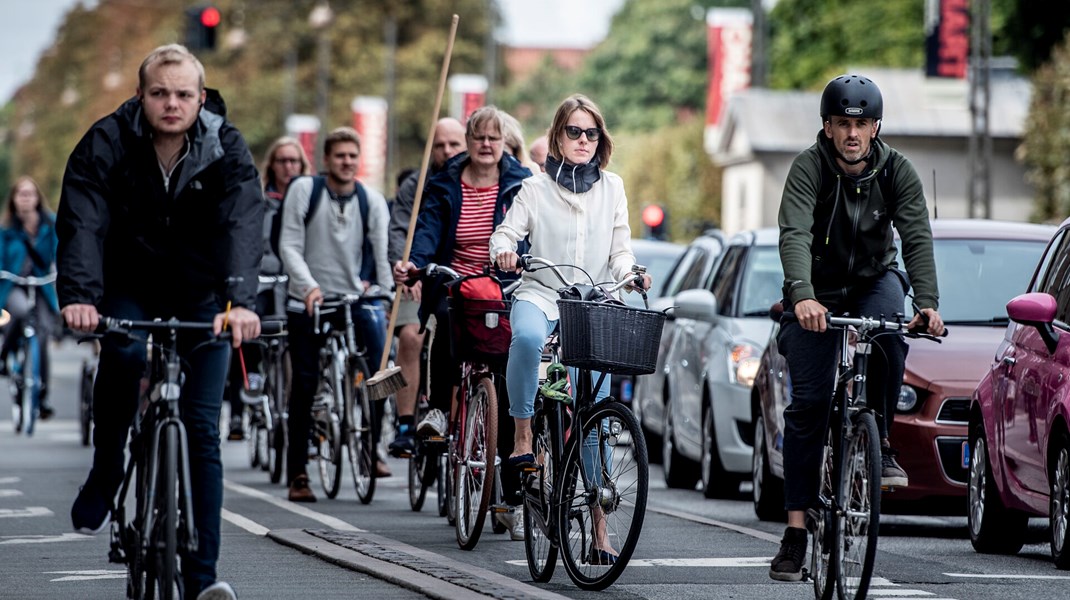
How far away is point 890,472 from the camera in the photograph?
802 cm

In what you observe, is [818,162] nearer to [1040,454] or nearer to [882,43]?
[1040,454]

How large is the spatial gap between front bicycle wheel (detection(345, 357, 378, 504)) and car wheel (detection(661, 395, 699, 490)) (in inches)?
115

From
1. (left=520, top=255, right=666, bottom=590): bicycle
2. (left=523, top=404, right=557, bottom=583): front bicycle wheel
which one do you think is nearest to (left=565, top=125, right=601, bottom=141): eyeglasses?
(left=520, top=255, right=666, bottom=590): bicycle

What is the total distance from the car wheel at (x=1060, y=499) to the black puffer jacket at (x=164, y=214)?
12.7 feet

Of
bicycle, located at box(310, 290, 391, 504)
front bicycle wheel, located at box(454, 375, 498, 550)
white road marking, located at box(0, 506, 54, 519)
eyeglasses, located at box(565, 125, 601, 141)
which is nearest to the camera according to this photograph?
eyeglasses, located at box(565, 125, 601, 141)

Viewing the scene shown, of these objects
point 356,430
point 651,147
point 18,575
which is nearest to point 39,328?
point 356,430

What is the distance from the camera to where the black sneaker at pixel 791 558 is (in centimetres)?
836

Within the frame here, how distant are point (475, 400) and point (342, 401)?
308cm

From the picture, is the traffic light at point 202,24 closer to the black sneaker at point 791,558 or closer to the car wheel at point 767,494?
the car wheel at point 767,494

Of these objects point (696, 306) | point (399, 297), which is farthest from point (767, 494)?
point (399, 297)

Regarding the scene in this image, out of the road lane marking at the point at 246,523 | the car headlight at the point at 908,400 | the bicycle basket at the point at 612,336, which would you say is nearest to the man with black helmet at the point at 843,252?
the bicycle basket at the point at 612,336

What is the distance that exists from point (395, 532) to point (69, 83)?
3499 inches

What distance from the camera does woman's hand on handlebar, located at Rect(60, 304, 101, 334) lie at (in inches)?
266

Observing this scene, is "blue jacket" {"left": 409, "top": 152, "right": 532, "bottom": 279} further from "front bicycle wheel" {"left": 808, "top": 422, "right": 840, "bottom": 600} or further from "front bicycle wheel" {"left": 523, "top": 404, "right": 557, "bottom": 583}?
"front bicycle wheel" {"left": 808, "top": 422, "right": 840, "bottom": 600}
